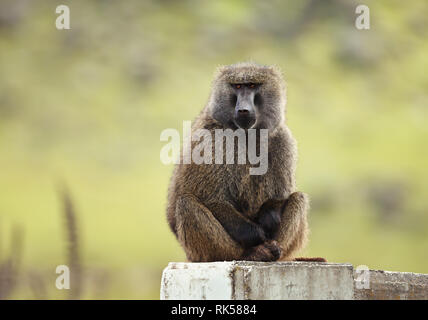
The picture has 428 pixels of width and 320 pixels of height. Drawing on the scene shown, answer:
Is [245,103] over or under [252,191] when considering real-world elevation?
over

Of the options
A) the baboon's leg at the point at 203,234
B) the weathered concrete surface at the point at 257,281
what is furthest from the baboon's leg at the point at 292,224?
the weathered concrete surface at the point at 257,281

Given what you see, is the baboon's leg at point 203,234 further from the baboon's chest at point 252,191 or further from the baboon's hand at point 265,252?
the baboon's chest at point 252,191

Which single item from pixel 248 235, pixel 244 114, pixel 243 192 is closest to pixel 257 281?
pixel 248 235

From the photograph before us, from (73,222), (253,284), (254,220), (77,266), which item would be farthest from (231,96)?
(77,266)

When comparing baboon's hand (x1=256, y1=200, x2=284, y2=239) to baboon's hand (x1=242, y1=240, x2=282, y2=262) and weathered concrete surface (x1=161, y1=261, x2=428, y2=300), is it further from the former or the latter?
weathered concrete surface (x1=161, y1=261, x2=428, y2=300)

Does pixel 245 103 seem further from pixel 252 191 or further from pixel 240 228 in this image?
pixel 240 228

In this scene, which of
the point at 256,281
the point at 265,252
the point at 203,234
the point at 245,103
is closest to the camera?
the point at 256,281

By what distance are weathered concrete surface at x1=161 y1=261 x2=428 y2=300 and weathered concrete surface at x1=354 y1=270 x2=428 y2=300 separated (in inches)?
41.5

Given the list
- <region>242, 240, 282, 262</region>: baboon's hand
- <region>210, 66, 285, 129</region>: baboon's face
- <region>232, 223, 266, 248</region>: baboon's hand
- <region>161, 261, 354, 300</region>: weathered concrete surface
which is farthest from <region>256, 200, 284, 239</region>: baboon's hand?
<region>161, 261, 354, 300</region>: weathered concrete surface

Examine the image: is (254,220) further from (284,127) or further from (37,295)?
(37,295)

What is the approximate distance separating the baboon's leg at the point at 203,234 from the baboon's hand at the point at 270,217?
298 millimetres

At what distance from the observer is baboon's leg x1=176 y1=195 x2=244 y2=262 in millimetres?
6020

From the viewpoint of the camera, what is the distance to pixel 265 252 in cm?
584

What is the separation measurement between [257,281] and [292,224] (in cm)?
128
